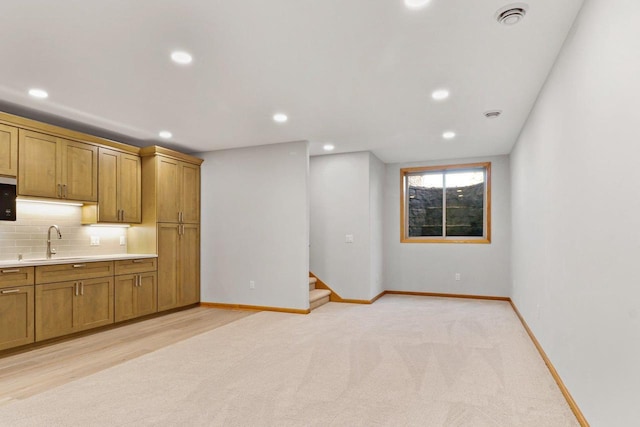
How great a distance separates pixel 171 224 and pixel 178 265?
2.09 ft

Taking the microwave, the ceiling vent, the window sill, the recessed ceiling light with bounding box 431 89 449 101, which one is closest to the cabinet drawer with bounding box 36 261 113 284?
the microwave

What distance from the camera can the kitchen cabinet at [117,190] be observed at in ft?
15.9

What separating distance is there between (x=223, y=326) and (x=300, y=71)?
3.23m

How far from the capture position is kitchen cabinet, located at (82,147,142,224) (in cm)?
486

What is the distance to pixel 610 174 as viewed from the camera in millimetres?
1862

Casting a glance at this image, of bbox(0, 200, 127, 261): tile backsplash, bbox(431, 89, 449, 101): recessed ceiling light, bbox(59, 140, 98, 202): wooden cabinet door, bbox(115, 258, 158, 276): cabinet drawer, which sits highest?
bbox(431, 89, 449, 101): recessed ceiling light

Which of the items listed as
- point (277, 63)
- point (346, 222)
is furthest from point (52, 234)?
point (346, 222)

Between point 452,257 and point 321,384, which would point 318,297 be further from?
point 321,384

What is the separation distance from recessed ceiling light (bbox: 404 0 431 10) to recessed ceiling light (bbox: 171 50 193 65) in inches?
64.7

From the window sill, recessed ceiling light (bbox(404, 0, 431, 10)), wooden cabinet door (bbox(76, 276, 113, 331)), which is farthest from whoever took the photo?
the window sill

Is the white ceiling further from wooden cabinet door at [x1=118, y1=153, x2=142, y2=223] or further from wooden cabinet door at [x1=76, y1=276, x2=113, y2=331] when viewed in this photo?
wooden cabinet door at [x1=76, y1=276, x2=113, y2=331]

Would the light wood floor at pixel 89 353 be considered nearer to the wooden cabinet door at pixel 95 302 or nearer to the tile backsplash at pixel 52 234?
the wooden cabinet door at pixel 95 302

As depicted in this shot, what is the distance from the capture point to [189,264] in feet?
19.5

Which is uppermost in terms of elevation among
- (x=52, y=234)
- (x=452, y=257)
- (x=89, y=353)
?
(x=52, y=234)
